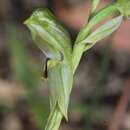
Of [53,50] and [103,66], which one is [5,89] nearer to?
[103,66]

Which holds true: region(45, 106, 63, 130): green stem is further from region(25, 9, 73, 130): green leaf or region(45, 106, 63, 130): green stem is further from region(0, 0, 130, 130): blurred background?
region(0, 0, 130, 130): blurred background

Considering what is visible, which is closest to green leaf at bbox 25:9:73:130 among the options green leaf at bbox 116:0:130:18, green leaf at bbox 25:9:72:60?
green leaf at bbox 25:9:72:60

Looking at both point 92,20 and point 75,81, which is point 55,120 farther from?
point 75,81

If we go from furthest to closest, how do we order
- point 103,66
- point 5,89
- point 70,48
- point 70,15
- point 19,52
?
1. point 70,15
2. point 5,89
3. point 19,52
4. point 103,66
5. point 70,48

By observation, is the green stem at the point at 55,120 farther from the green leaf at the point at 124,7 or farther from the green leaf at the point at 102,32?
the green leaf at the point at 124,7

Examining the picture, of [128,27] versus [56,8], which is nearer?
[128,27]

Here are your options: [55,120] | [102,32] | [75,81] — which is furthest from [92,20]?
[75,81]

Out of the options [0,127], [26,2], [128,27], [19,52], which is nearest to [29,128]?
[0,127]
